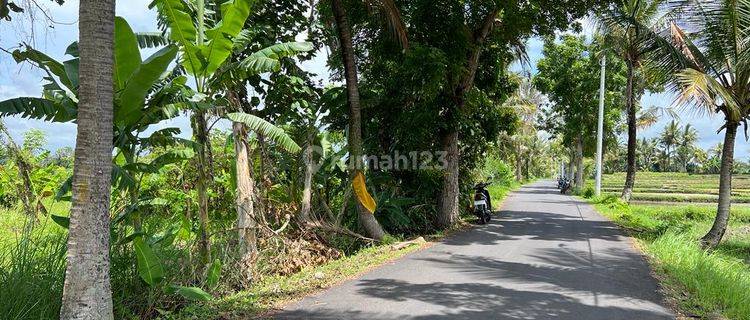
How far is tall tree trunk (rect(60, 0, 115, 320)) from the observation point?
147 inches

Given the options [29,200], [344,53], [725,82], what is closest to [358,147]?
[344,53]

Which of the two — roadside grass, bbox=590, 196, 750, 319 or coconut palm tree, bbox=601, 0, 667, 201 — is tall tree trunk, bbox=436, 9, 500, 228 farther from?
coconut palm tree, bbox=601, 0, 667, 201

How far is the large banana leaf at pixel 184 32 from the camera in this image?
5.94 m

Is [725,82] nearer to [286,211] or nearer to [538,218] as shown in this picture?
[538,218]

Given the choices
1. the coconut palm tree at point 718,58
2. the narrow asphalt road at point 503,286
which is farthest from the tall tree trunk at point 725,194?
the narrow asphalt road at point 503,286

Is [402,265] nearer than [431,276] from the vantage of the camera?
No

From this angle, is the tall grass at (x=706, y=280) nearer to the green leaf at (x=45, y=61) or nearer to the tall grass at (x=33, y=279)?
the tall grass at (x=33, y=279)

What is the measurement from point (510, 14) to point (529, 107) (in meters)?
24.5

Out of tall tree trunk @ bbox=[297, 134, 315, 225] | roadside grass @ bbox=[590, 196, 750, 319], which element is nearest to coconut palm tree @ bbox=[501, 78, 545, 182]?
roadside grass @ bbox=[590, 196, 750, 319]

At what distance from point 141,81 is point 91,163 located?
1608 mm

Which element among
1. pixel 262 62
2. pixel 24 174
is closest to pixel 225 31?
pixel 262 62

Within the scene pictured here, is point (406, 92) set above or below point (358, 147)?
above

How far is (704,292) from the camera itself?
689 cm

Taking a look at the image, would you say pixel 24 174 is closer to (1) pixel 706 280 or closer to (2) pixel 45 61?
(2) pixel 45 61
